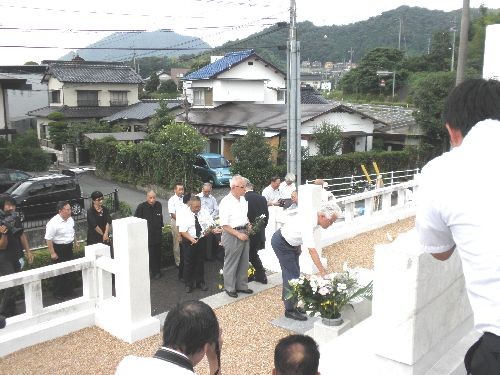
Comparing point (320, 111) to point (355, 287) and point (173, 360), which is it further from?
point (173, 360)

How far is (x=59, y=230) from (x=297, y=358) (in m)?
6.02

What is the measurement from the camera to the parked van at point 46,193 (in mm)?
16312

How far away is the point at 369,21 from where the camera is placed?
94.9 m

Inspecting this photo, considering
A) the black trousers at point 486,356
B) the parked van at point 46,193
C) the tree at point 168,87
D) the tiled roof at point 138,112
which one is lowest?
the parked van at point 46,193

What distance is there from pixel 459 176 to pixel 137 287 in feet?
15.5

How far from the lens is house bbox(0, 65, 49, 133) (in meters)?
41.2

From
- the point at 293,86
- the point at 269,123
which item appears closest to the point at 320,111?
the point at 269,123

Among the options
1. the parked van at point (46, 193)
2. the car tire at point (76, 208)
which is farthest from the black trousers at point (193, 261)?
the car tire at point (76, 208)

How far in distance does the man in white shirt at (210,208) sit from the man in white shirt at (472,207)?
7.58m

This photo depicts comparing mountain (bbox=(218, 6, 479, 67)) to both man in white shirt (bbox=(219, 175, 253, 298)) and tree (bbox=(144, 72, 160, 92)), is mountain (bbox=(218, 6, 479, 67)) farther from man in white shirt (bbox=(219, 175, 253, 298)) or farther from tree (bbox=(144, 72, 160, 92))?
man in white shirt (bbox=(219, 175, 253, 298))

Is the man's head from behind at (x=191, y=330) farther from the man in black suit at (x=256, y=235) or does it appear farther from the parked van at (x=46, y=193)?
the parked van at (x=46, y=193)

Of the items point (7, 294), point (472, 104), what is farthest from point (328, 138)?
point (472, 104)

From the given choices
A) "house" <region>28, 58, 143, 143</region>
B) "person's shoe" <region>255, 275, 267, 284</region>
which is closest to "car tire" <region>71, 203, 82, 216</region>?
"person's shoe" <region>255, 275, 267, 284</region>

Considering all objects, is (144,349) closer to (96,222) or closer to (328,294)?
(328,294)
